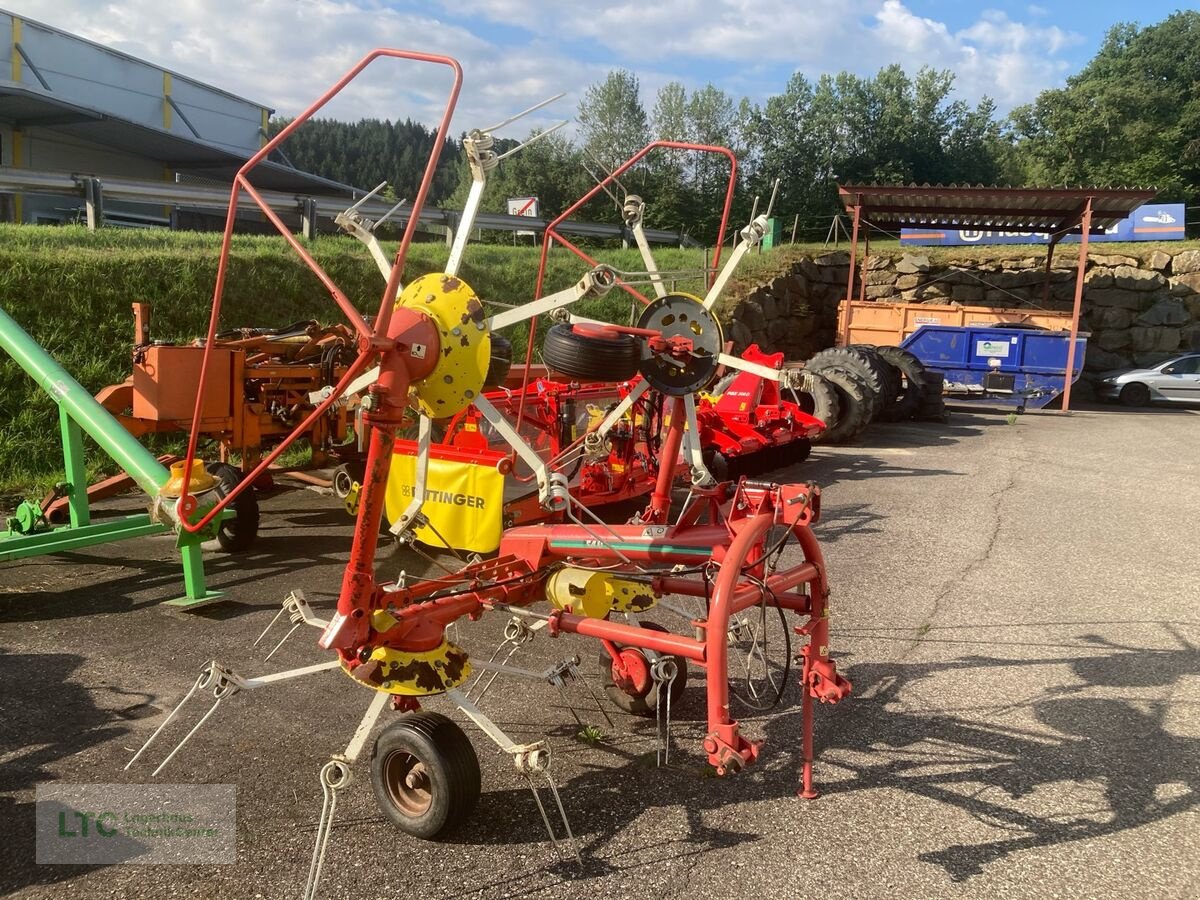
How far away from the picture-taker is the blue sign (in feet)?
76.8

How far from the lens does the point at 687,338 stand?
154 inches

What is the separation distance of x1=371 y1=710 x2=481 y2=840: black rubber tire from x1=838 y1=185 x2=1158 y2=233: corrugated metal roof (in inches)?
608

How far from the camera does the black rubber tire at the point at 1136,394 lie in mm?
19797

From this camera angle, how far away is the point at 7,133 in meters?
17.5

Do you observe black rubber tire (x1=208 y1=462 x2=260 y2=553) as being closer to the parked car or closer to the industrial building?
the industrial building

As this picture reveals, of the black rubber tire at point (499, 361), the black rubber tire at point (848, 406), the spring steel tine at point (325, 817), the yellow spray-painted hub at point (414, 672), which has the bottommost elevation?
the spring steel tine at point (325, 817)

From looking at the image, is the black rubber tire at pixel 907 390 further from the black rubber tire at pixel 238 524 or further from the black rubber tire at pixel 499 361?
the black rubber tire at pixel 499 361

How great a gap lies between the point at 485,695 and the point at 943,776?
2.12m

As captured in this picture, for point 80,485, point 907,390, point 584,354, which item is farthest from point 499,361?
point 907,390

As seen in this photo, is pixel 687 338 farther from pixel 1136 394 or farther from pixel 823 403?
pixel 1136 394

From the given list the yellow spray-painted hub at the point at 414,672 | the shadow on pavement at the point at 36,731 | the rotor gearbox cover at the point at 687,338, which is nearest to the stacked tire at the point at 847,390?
the rotor gearbox cover at the point at 687,338

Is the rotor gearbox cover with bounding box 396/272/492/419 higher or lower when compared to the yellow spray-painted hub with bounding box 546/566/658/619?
higher

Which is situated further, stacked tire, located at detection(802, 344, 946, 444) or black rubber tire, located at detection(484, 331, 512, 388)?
stacked tire, located at detection(802, 344, 946, 444)

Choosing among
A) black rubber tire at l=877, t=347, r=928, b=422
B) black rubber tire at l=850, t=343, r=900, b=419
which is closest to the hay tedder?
black rubber tire at l=850, t=343, r=900, b=419
